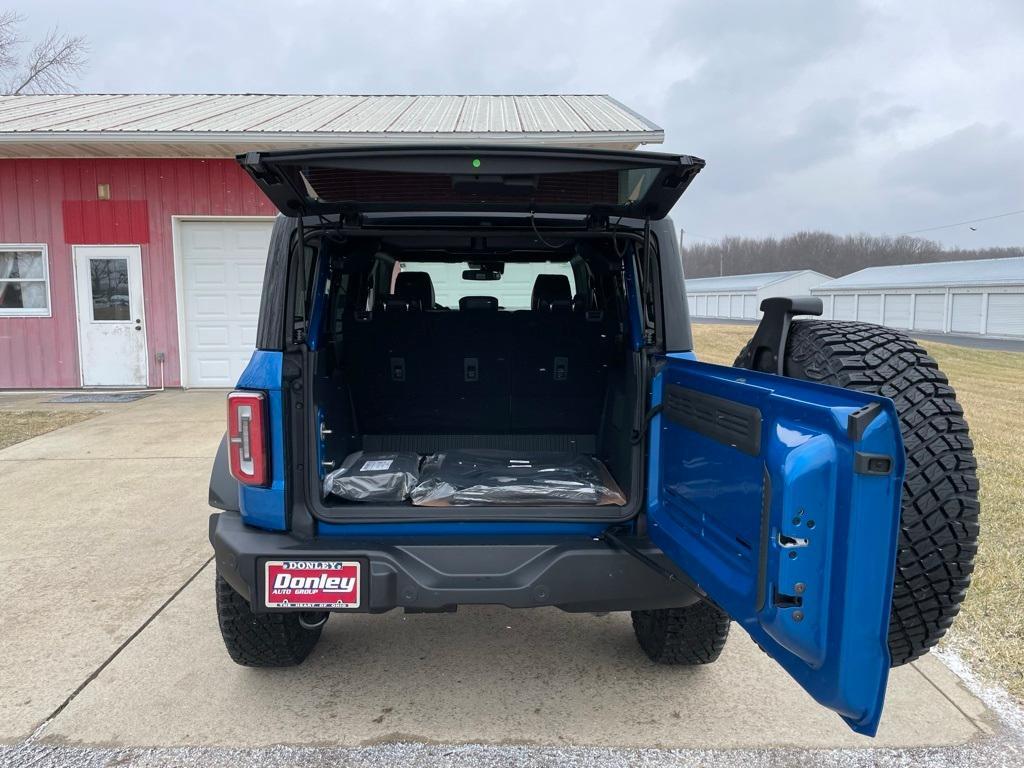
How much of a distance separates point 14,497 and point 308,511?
3.94 meters

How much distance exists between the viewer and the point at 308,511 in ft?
7.95

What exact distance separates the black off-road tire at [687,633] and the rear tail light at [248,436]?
145 cm

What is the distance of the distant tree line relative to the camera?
219 ft

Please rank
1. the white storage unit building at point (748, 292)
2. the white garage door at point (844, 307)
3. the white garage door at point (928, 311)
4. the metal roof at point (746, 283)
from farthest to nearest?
the metal roof at point (746, 283)
the white storage unit building at point (748, 292)
the white garage door at point (844, 307)
the white garage door at point (928, 311)

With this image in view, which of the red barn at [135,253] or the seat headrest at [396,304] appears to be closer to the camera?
the seat headrest at [396,304]

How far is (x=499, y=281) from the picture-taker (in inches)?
158

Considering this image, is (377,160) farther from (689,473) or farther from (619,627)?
(619,627)

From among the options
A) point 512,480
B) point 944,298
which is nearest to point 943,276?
point 944,298

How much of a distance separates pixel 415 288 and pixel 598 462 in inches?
53.4

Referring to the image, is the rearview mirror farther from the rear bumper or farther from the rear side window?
the rear bumper

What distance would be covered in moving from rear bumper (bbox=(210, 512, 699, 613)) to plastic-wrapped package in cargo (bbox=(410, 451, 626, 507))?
10.3 inches

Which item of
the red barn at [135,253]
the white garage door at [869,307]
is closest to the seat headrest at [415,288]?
the red barn at [135,253]

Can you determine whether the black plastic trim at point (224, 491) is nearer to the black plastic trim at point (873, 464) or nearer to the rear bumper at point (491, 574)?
the rear bumper at point (491, 574)

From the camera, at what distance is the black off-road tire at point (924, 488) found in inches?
66.9
